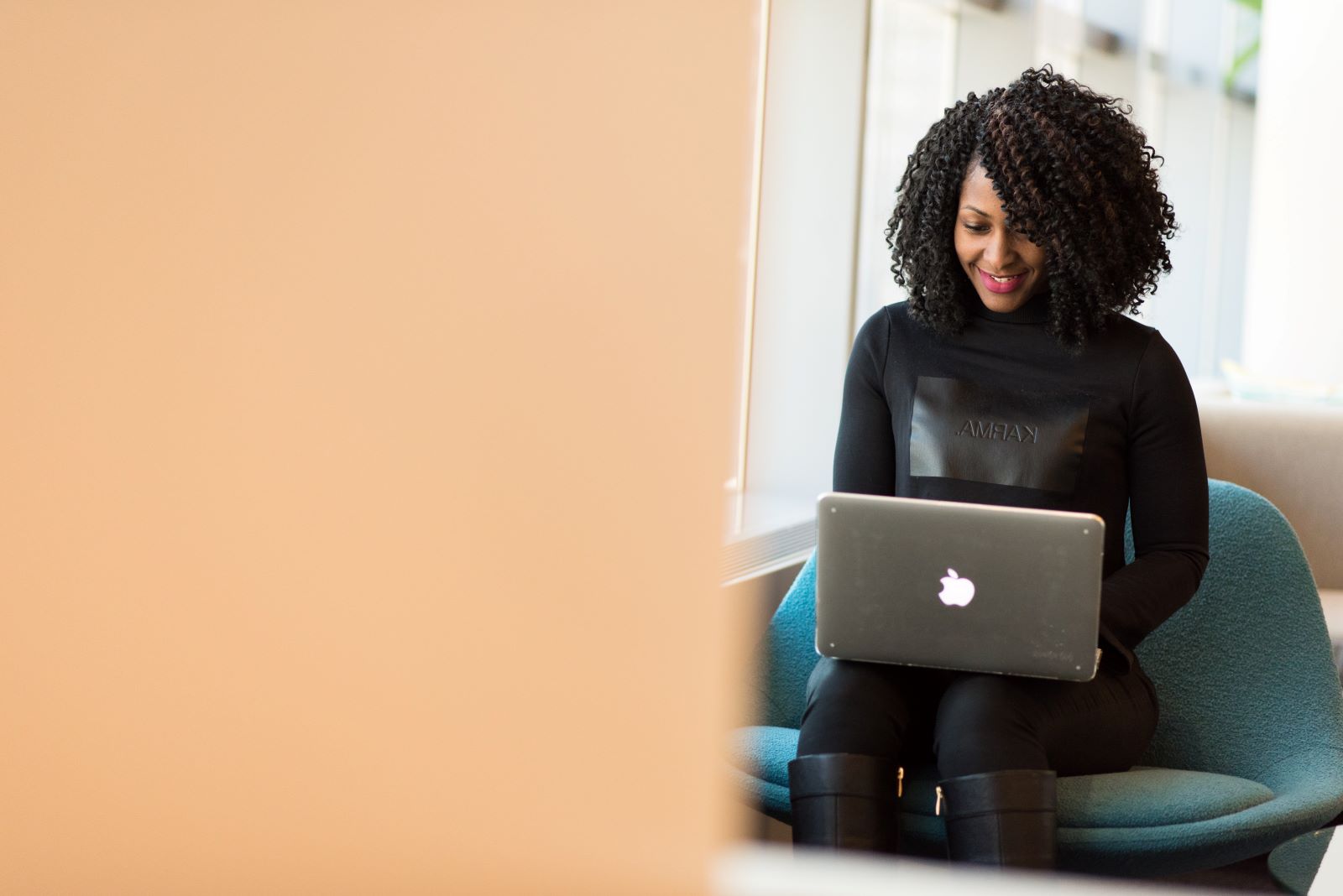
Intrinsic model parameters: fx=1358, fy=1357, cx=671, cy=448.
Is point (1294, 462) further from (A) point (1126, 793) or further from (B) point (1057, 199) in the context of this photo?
(A) point (1126, 793)

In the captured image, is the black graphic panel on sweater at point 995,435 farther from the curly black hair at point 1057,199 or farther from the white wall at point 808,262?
the white wall at point 808,262

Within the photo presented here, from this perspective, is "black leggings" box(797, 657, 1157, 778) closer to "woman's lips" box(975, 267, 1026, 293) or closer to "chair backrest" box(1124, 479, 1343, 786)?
"chair backrest" box(1124, 479, 1343, 786)

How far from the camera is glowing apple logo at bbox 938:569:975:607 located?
1.50 metres

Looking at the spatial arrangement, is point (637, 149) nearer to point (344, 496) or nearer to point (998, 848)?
point (344, 496)

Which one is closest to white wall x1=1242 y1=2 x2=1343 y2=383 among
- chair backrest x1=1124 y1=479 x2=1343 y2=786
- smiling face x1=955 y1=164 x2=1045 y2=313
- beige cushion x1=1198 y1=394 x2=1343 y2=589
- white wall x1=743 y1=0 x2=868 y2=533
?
beige cushion x1=1198 y1=394 x2=1343 y2=589

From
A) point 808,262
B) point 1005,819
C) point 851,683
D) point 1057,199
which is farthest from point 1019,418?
point 808,262

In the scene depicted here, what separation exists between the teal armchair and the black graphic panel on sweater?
28 cm

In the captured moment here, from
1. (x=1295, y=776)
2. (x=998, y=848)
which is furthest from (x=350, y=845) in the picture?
(x=1295, y=776)

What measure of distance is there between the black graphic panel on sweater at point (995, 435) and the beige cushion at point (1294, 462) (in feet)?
4.27

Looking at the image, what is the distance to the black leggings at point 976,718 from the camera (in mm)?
1509

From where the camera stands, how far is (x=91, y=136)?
0.29 metres

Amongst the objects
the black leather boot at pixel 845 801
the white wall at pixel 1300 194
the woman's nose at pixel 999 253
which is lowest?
the black leather boot at pixel 845 801

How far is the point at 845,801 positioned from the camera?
4.87 feet

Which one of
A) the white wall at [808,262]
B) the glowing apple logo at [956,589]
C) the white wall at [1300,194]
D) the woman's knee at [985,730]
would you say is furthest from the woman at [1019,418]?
the white wall at [1300,194]
